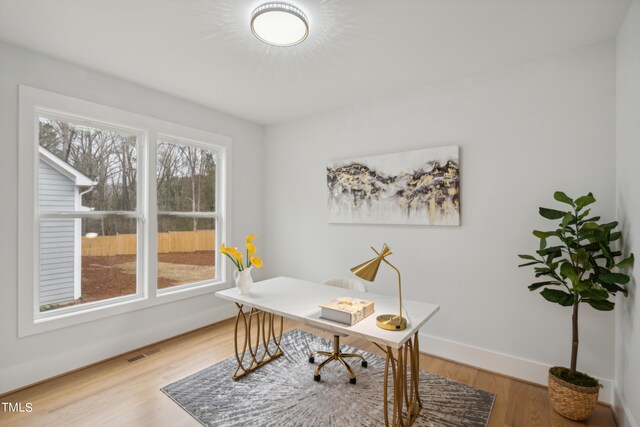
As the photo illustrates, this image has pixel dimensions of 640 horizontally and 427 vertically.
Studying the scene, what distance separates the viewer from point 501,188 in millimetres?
2689

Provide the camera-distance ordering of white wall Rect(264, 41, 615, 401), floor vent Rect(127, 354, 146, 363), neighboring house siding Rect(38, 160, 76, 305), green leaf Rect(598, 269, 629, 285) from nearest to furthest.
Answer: green leaf Rect(598, 269, 629, 285) → white wall Rect(264, 41, 615, 401) → neighboring house siding Rect(38, 160, 76, 305) → floor vent Rect(127, 354, 146, 363)

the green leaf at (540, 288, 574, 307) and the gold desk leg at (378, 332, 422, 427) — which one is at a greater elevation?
the green leaf at (540, 288, 574, 307)

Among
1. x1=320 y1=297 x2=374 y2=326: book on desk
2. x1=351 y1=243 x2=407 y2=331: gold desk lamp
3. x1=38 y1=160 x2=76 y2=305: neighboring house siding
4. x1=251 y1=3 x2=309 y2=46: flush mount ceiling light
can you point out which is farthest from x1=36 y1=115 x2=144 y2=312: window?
x1=351 y1=243 x2=407 y2=331: gold desk lamp

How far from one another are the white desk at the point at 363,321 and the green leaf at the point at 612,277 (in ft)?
→ 3.27

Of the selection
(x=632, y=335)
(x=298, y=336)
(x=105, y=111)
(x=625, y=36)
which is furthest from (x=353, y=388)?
(x=105, y=111)

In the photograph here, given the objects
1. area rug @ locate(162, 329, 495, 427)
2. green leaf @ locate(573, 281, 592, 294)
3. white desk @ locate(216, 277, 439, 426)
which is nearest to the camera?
white desk @ locate(216, 277, 439, 426)

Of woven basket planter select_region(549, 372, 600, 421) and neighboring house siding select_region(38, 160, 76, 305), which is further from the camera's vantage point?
neighboring house siding select_region(38, 160, 76, 305)

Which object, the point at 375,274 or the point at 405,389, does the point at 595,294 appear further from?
the point at 375,274

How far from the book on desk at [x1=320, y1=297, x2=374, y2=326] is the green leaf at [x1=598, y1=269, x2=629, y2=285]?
4.69ft

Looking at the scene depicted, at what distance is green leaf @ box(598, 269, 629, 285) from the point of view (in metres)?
1.85

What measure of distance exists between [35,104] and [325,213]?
287 cm

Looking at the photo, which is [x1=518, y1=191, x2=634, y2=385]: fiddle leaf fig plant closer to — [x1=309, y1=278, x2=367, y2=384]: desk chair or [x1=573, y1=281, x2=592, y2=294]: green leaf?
[x1=573, y1=281, x2=592, y2=294]: green leaf

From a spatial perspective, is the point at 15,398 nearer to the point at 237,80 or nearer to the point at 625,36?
the point at 237,80

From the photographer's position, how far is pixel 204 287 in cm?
375
